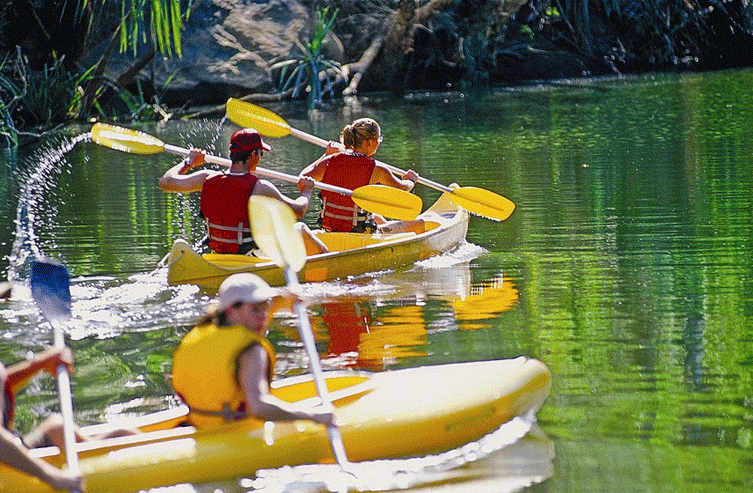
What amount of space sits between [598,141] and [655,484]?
11704 mm

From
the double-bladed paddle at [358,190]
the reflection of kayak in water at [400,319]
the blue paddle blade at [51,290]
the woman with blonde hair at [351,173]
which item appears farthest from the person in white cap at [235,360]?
the woman with blonde hair at [351,173]

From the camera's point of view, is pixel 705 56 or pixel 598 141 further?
pixel 705 56

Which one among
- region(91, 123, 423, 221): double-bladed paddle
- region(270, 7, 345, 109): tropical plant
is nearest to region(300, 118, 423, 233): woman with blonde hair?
region(91, 123, 423, 221): double-bladed paddle

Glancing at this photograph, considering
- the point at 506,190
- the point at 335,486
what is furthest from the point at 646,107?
the point at 335,486

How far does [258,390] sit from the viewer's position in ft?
14.1

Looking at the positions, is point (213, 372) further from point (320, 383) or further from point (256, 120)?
point (256, 120)

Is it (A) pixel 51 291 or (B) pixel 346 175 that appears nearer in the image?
(A) pixel 51 291

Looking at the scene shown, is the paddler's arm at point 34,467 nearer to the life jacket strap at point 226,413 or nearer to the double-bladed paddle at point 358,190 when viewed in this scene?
the life jacket strap at point 226,413

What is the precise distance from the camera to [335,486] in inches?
175

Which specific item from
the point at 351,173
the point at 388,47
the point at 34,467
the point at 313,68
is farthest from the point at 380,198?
the point at 388,47

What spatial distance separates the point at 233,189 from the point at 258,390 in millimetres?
3109

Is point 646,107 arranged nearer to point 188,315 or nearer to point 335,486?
point 188,315

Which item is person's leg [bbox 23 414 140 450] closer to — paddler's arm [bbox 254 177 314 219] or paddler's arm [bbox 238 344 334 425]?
paddler's arm [bbox 238 344 334 425]

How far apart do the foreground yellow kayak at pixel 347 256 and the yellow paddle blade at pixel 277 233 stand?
2.14m
